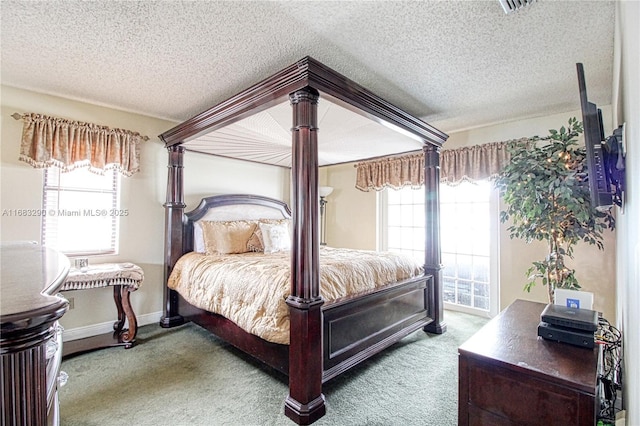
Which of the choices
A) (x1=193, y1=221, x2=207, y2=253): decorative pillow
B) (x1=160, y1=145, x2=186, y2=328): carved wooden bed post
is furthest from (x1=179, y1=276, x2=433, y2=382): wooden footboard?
(x1=193, y1=221, x2=207, y2=253): decorative pillow

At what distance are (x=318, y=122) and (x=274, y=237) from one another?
1798mm

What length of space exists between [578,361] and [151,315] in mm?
3974

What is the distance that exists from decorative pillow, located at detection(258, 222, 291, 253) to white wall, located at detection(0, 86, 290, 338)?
2.85 ft

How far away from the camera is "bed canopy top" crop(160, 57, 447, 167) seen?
2.03 metres

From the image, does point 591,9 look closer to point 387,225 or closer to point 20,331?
point 20,331

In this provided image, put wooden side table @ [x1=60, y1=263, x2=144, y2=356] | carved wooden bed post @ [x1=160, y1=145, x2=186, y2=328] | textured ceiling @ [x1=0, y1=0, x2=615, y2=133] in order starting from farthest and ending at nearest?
1. carved wooden bed post @ [x1=160, y1=145, x2=186, y2=328]
2. wooden side table @ [x1=60, y1=263, x2=144, y2=356]
3. textured ceiling @ [x1=0, y1=0, x2=615, y2=133]

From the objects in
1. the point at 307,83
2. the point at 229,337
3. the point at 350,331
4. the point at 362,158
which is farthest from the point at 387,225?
the point at 307,83

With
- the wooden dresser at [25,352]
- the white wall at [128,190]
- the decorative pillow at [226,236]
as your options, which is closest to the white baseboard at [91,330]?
the white wall at [128,190]

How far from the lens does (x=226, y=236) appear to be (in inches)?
146

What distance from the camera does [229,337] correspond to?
2.66 meters

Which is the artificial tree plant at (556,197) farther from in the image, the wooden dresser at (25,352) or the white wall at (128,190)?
the white wall at (128,190)

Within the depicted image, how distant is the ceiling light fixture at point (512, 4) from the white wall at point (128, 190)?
11.9ft

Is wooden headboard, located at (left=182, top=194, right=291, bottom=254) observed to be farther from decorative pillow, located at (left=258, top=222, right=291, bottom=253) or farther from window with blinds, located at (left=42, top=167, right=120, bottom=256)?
window with blinds, located at (left=42, top=167, right=120, bottom=256)

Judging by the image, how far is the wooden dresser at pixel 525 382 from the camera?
1.18 m
